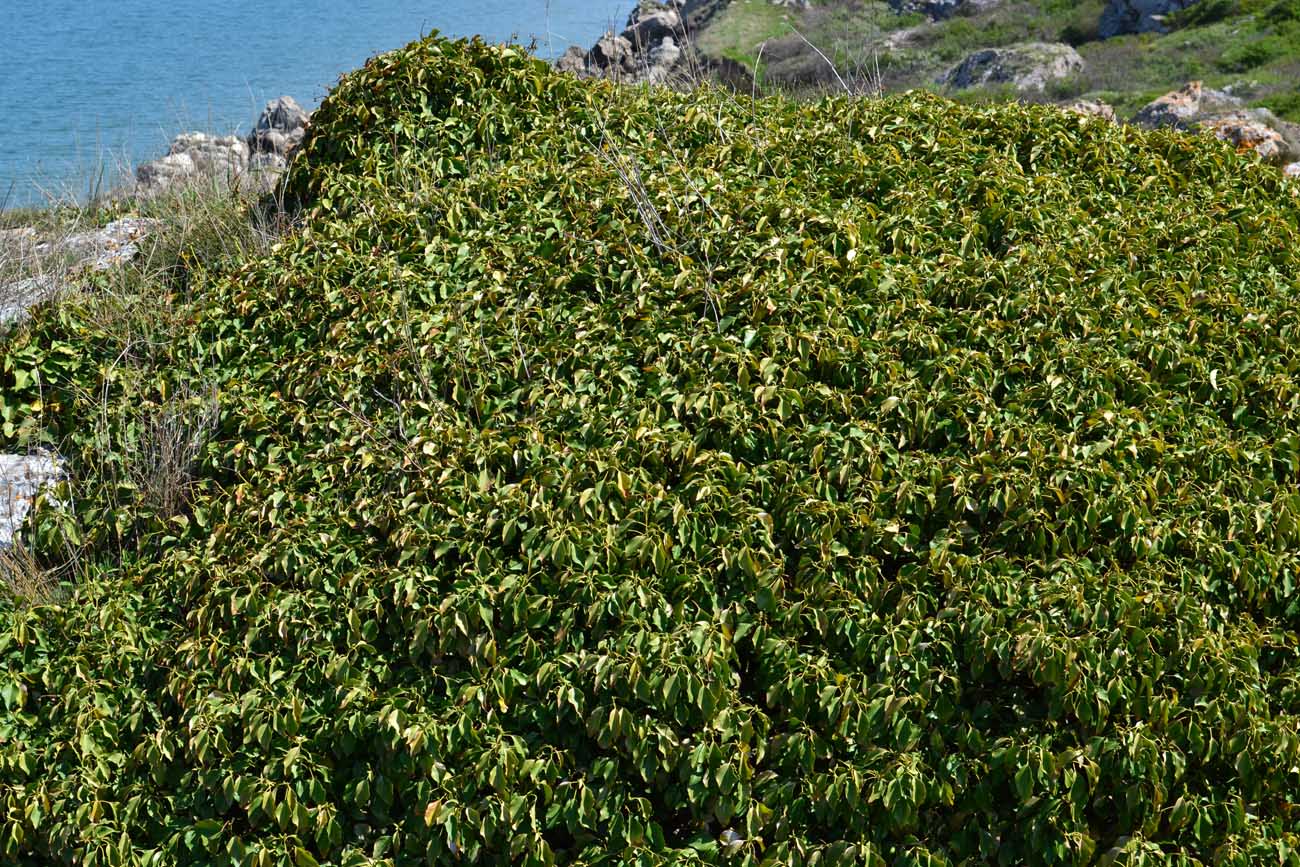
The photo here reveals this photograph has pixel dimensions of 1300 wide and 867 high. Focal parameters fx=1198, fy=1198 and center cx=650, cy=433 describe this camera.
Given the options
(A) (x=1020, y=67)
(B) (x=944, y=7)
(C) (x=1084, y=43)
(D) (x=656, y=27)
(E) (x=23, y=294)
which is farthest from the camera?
(B) (x=944, y=7)

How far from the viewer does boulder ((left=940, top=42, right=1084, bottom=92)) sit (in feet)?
78.2

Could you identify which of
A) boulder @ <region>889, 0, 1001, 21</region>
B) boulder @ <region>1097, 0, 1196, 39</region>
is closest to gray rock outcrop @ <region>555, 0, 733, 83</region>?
boulder @ <region>889, 0, 1001, 21</region>

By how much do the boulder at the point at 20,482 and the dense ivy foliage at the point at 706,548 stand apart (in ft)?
0.48

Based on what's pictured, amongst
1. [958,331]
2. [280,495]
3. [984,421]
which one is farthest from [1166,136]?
[280,495]

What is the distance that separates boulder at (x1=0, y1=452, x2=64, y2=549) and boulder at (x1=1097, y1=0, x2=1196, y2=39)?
28.3 metres

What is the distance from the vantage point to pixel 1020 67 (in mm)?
24469

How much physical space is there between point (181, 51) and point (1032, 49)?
19.3 meters

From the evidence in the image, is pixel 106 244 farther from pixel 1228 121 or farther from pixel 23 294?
pixel 1228 121

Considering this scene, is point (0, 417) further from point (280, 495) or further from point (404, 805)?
point (404, 805)

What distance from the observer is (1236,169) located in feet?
19.4

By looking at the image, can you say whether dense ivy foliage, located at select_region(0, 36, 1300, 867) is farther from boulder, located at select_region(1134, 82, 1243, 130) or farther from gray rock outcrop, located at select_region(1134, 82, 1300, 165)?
boulder, located at select_region(1134, 82, 1243, 130)

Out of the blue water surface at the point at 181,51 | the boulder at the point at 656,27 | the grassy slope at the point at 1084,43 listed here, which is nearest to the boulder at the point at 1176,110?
the grassy slope at the point at 1084,43

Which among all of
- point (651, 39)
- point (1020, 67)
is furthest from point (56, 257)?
point (651, 39)

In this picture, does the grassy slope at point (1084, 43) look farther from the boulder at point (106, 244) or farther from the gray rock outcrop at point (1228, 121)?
the boulder at point (106, 244)
